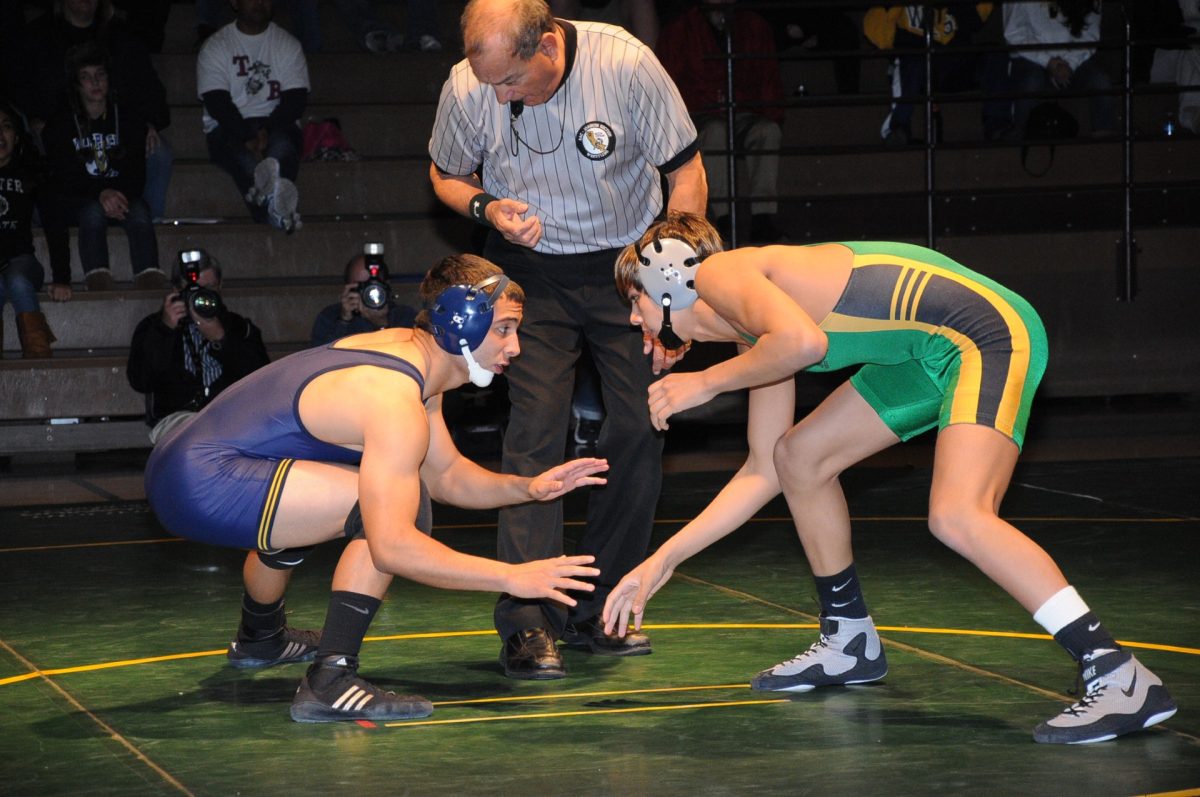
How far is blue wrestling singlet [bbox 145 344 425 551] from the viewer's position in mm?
4375

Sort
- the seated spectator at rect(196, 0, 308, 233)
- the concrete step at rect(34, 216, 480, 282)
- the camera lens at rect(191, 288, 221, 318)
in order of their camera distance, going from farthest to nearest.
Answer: the concrete step at rect(34, 216, 480, 282)
the seated spectator at rect(196, 0, 308, 233)
the camera lens at rect(191, 288, 221, 318)

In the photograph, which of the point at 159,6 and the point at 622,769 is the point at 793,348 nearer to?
the point at 622,769

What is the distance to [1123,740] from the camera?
3.91 m

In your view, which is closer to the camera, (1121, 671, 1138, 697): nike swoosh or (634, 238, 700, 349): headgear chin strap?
(1121, 671, 1138, 697): nike swoosh

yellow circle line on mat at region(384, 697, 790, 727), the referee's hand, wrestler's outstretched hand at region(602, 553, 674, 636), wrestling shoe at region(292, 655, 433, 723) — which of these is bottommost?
yellow circle line on mat at region(384, 697, 790, 727)

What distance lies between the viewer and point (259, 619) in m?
4.84

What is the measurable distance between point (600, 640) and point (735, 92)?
6469 millimetres

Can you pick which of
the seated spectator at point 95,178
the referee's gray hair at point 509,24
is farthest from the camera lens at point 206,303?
the referee's gray hair at point 509,24

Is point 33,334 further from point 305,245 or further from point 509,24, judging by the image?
point 509,24

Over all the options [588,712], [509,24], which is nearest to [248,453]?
[588,712]

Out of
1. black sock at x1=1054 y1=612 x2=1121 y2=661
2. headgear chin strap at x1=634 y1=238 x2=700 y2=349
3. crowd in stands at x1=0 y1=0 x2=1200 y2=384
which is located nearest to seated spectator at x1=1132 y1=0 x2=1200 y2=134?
crowd in stands at x1=0 y1=0 x2=1200 y2=384

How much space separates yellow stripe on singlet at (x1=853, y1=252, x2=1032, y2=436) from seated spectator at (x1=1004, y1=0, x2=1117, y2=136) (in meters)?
7.72

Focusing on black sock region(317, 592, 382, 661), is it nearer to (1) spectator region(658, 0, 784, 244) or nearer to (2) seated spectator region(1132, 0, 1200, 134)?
(1) spectator region(658, 0, 784, 244)

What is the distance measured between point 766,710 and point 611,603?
1.49 ft
